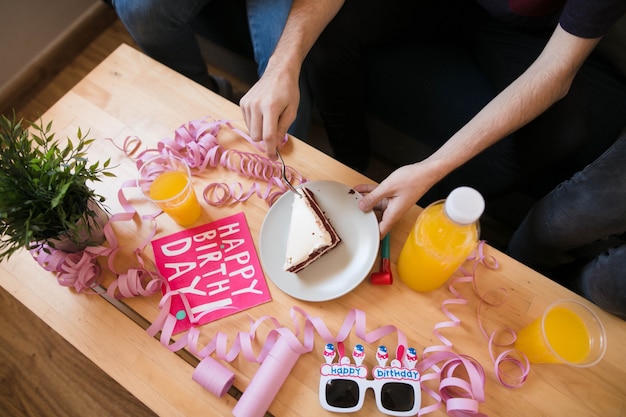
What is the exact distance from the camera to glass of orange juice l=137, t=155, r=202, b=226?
0.92 meters

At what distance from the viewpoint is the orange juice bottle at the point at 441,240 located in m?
0.63

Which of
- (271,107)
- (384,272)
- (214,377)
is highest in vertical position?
(271,107)

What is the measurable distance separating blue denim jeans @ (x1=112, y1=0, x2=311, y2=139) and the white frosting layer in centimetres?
42

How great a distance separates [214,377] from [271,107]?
596 millimetres

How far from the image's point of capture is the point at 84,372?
1449 millimetres

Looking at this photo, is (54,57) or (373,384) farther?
(54,57)

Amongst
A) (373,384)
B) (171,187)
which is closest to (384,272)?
(373,384)

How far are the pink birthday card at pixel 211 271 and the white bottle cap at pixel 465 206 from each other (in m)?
0.46

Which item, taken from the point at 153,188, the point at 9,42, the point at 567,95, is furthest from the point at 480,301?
the point at 9,42

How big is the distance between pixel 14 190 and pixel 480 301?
3.19ft

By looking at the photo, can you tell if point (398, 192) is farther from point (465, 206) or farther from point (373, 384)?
point (373, 384)

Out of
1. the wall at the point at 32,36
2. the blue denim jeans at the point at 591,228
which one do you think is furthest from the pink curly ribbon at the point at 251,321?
the wall at the point at 32,36

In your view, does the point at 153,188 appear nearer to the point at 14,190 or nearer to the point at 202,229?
the point at 202,229

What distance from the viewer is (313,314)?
0.89 m
